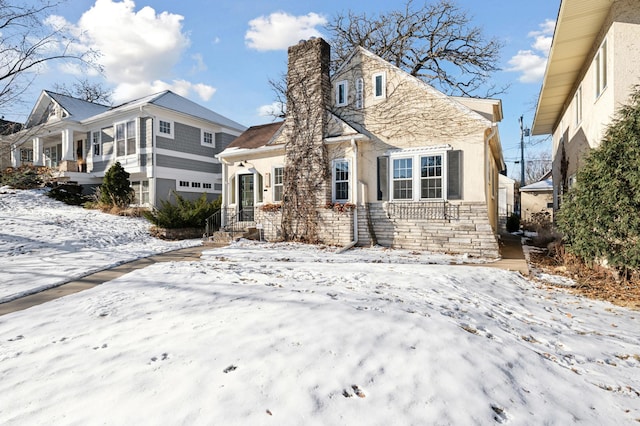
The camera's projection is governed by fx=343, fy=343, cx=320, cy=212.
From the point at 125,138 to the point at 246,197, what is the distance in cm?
933

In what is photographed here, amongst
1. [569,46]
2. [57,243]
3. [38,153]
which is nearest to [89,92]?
[38,153]

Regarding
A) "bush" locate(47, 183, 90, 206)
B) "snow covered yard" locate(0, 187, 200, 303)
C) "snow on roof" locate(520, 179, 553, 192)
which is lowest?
"snow covered yard" locate(0, 187, 200, 303)

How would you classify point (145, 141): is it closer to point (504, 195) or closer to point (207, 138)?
point (207, 138)

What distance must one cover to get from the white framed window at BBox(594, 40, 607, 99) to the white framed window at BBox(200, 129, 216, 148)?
17740mm

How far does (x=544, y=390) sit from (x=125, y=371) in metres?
3.54

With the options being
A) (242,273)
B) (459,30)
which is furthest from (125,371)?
(459,30)

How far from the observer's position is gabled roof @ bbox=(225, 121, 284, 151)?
1355 centimetres

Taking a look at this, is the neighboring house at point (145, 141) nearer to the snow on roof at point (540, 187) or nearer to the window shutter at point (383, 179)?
the window shutter at point (383, 179)

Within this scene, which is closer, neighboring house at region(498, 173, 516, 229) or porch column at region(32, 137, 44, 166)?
porch column at region(32, 137, 44, 166)

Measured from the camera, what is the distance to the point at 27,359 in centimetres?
325

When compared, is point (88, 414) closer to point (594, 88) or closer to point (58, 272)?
point (58, 272)

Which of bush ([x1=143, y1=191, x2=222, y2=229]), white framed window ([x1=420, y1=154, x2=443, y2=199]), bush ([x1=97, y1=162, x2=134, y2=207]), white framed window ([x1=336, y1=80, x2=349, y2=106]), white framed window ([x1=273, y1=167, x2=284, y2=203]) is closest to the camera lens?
white framed window ([x1=420, y1=154, x2=443, y2=199])

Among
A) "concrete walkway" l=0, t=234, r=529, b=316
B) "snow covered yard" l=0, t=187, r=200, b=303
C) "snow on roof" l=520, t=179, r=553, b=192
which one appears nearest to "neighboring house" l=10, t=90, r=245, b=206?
"snow covered yard" l=0, t=187, r=200, b=303

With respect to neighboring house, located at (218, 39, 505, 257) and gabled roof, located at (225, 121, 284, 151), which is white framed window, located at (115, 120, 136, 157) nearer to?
gabled roof, located at (225, 121, 284, 151)
